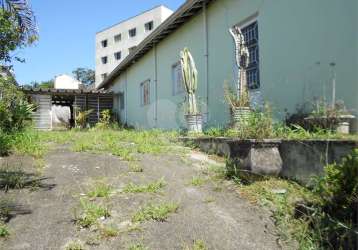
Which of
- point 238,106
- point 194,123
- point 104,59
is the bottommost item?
point 194,123

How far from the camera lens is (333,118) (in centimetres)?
561

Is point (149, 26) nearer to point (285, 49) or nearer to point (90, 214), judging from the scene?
point (285, 49)

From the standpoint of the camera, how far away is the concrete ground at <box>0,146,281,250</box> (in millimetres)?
3650

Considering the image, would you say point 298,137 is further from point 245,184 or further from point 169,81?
point 169,81

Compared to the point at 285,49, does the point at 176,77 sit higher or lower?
higher

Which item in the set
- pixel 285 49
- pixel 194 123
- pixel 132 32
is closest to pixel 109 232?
pixel 285 49

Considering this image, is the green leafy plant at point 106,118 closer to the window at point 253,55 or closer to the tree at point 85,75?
the window at point 253,55

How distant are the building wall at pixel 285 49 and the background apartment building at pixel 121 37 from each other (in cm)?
3410

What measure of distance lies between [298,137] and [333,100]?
4.99 ft

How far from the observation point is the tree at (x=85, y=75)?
71750mm

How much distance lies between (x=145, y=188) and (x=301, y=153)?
200 cm

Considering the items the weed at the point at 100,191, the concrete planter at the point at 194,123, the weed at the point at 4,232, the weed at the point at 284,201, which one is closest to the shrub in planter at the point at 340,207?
the weed at the point at 284,201

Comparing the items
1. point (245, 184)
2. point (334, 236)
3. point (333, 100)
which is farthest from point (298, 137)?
point (334, 236)

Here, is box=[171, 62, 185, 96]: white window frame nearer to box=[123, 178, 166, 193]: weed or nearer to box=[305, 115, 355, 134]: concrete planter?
box=[305, 115, 355, 134]: concrete planter
